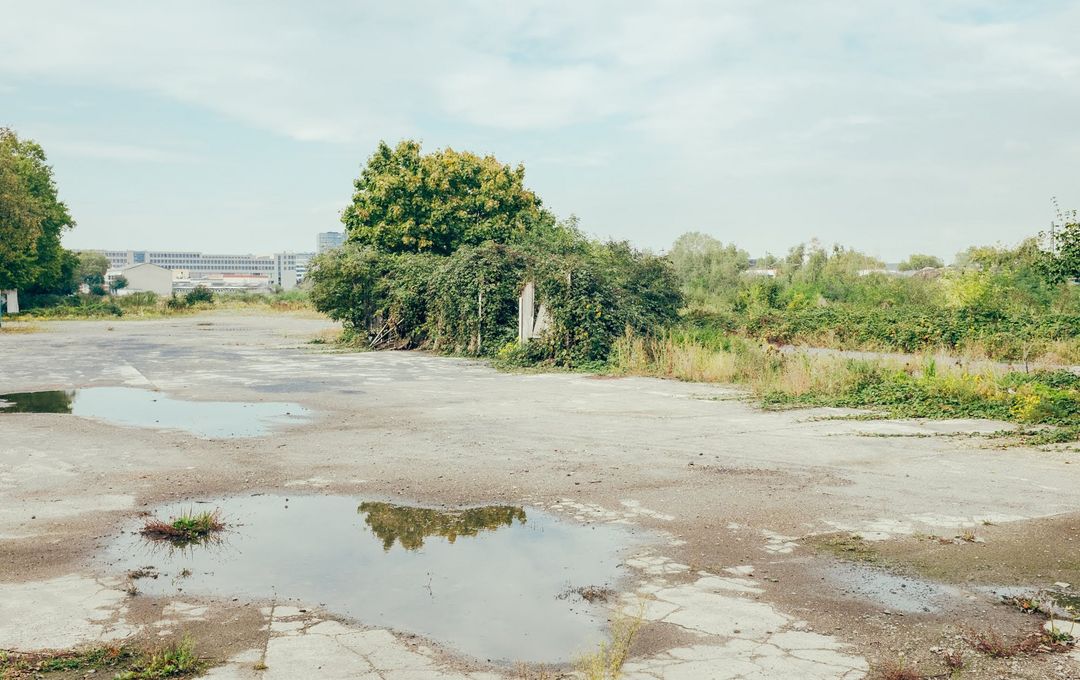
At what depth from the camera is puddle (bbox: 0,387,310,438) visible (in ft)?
38.9

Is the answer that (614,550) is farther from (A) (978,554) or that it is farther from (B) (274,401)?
(B) (274,401)

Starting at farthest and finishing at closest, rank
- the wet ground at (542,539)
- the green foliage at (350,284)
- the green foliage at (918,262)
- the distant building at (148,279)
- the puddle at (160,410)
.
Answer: the distant building at (148,279)
the green foliage at (918,262)
the green foliage at (350,284)
the puddle at (160,410)
the wet ground at (542,539)

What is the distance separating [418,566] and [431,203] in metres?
31.6

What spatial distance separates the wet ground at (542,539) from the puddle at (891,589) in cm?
2

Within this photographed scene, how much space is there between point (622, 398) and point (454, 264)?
415 inches

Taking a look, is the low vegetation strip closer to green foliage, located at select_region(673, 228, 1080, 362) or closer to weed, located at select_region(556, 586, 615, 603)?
green foliage, located at select_region(673, 228, 1080, 362)

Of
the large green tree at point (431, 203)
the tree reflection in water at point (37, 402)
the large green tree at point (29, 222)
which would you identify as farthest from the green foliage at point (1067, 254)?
the large green tree at point (29, 222)

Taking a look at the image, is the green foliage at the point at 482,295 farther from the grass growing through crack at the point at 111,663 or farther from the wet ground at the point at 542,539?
the grass growing through crack at the point at 111,663

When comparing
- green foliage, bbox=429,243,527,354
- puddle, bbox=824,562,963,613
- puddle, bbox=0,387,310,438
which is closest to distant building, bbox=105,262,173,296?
green foliage, bbox=429,243,527,354

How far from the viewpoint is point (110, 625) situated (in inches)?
189

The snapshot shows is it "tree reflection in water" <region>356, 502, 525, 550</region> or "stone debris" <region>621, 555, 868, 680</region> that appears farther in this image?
"tree reflection in water" <region>356, 502, 525, 550</region>

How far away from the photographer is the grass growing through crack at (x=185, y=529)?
259 inches

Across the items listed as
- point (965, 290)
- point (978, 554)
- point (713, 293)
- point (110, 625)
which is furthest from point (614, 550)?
point (713, 293)

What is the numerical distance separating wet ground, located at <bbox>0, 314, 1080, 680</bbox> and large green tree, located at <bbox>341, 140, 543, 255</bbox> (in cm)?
2373
